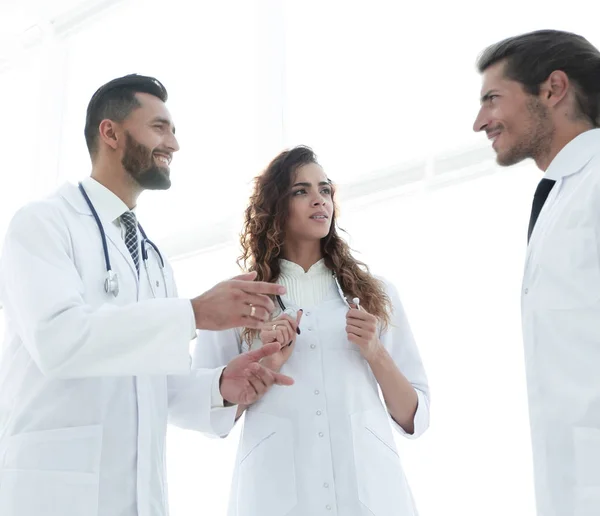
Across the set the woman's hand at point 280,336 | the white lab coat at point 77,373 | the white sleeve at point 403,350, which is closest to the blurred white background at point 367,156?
the white sleeve at point 403,350

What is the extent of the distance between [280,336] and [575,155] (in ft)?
2.77

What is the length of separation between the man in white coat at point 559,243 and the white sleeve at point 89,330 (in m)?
0.73

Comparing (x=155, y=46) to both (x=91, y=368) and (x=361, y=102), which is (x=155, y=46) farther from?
(x=91, y=368)

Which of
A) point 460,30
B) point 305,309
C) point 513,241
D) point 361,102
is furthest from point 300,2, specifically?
point 305,309

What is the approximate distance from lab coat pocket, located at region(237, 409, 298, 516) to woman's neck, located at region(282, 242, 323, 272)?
20.7 inches

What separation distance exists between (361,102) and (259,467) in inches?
72.5

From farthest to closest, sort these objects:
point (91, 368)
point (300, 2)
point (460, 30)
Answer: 1. point (300, 2)
2. point (460, 30)
3. point (91, 368)

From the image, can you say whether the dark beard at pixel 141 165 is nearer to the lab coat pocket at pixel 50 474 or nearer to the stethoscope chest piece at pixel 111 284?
the stethoscope chest piece at pixel 111 284

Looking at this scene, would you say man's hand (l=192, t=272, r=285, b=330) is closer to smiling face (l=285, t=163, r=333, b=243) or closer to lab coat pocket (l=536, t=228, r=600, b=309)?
lab coat pocket (l=536, t=228, r=600, b=309)

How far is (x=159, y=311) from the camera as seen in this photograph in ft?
5.23

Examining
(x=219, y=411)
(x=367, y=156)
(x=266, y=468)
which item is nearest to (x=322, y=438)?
(x=266, y=468)

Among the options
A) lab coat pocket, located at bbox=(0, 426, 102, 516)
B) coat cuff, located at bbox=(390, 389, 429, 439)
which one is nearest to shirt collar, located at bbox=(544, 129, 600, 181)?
coat cuff, located at bbox=(390, 389, 429, 439)

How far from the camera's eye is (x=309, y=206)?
7.52 ft

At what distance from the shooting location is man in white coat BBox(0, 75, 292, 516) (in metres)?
1.57
